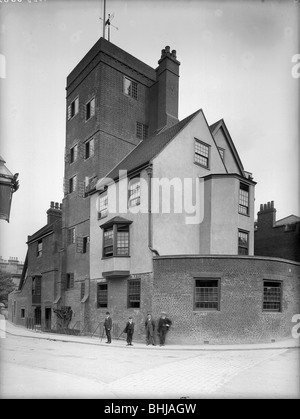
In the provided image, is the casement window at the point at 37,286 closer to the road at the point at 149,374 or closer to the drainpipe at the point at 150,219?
the drainpipe at the point at 150,219

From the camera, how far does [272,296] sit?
21.0m

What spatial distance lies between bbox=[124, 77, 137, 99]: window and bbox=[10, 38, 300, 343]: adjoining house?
0.12 m

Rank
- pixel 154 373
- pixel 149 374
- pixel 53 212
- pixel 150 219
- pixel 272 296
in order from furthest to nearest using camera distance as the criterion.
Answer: pixel 53 212 → pixel 150 219 → pixel 272 296 → pixel 154 373 → pixel 149 374

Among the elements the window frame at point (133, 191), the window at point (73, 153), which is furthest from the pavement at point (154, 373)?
the window at point (73, 153)

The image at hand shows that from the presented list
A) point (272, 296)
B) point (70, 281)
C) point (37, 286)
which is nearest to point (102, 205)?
point (70, 281)

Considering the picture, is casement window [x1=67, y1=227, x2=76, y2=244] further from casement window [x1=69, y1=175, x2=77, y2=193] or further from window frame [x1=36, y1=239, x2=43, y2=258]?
window frame [x1=36, y1=239, x2=43, y2=258]

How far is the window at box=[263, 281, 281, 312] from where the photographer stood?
20.7 metres

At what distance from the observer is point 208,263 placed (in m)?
20.1

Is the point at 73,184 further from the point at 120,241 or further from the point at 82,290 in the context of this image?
the point at 120,241

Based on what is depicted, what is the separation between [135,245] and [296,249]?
13.7 m

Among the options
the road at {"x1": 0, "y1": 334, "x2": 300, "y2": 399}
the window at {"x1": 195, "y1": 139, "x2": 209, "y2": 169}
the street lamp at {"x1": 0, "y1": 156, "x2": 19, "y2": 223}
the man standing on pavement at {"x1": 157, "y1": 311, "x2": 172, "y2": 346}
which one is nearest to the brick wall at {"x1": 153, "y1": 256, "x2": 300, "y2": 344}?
the man standing on pavement at {"x1": 157, "y1": 311, "x2": 172, "y2": 346}

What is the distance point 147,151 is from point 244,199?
6990 mm
